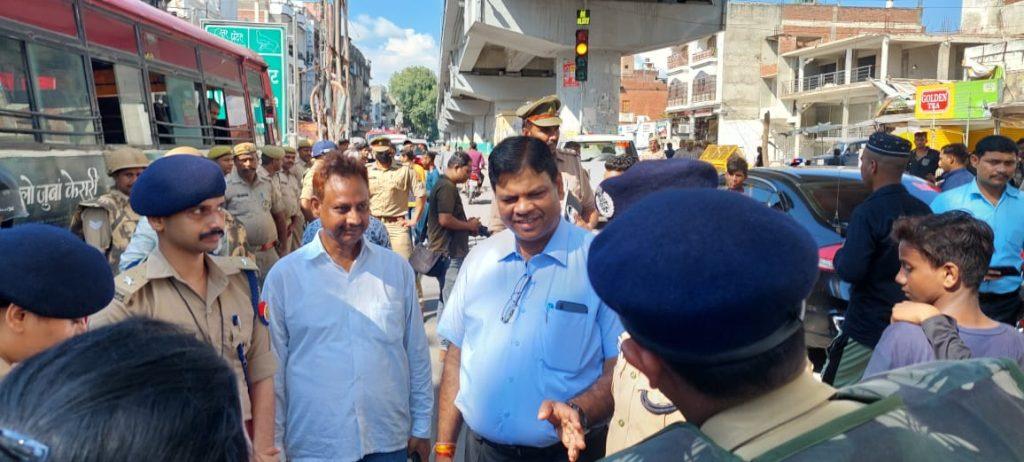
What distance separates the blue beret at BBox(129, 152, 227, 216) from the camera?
2289mm

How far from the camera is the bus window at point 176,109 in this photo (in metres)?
8.28

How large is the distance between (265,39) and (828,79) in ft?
121

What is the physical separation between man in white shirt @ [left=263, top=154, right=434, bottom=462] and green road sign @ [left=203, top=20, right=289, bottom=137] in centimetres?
1291

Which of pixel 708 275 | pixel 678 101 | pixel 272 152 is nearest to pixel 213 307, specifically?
pixel 708 275

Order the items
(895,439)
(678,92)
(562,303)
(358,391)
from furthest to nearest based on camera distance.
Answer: (678,92)
(358,391)
(562,303)
(895,439)

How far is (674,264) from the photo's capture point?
1011 mm

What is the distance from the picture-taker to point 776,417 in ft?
3.46

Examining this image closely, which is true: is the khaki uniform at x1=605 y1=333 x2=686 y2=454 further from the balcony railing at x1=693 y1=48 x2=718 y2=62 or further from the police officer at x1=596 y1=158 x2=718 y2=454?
the balcony railing at x1=693 y1=48 x2=718 y2=62

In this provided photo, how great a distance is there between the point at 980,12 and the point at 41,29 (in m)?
44.3

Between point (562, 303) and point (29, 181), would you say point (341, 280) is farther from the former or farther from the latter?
point (29, 181)

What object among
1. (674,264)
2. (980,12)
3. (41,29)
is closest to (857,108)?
(980,12)

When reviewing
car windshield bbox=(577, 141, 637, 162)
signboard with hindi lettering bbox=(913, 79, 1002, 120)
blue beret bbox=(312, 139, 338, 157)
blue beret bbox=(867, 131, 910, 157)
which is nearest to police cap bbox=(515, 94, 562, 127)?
blue beret bbox=(867, 131, 910, 157)

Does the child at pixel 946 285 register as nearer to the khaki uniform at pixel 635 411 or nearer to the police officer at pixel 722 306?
the khaki uniform at pixel 635 411

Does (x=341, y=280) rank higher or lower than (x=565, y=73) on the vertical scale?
lower
